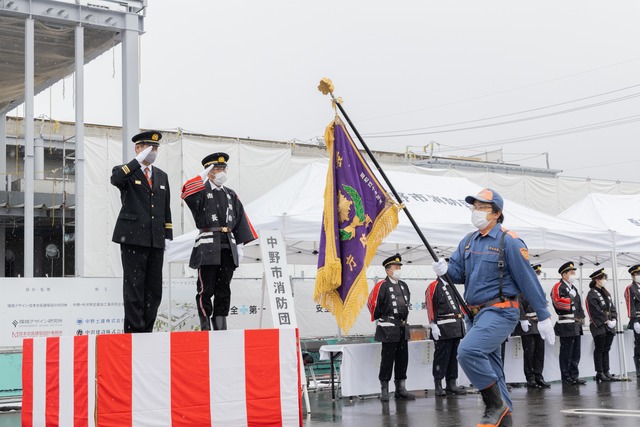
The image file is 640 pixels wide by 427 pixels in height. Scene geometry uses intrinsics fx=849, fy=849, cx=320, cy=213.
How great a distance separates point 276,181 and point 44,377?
1853 cm

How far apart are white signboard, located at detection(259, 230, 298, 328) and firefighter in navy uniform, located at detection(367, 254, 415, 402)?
1946mm

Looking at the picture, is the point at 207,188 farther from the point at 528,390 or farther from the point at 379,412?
the point at 528,390

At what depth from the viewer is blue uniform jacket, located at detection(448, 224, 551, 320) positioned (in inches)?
270

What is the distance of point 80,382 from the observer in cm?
695

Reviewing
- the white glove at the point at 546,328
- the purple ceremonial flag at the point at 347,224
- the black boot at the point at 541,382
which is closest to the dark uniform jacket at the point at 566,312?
the black boot at the point at 541,382

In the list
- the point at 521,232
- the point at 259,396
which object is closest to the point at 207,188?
the point at 259,396

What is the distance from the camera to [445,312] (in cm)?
1283

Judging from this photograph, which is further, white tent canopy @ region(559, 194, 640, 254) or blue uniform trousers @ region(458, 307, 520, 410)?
white tent canopy @ region(559, 194, 640, 254)

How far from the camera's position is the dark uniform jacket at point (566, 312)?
14133 mm

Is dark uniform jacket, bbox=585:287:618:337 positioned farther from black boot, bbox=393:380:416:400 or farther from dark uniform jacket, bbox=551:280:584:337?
black boot, bbox=393:380:416:400

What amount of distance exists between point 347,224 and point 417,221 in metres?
2.74

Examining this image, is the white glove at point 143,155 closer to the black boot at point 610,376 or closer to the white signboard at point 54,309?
the white signboard at point 54,309

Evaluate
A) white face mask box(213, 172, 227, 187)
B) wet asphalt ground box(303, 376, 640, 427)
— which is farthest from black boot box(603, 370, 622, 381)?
white face mask box(213, 172, 227, 187)

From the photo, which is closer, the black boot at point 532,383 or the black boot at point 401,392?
the black boot at point 401,392
